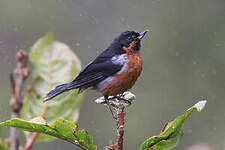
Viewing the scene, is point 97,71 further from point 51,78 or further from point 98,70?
point 51,78

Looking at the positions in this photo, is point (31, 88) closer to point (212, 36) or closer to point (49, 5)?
point (212, 36)

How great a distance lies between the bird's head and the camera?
4.59 metres

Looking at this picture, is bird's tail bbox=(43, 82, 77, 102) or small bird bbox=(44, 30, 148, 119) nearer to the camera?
bird's tail bbox=(43, 82, 77, 102)

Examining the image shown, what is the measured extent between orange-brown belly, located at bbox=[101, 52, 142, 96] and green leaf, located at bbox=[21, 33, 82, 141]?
77 centimetres

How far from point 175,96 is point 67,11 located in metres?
3.43

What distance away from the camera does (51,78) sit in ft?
11.5

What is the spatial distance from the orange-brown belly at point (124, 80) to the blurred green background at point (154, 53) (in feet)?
10.5

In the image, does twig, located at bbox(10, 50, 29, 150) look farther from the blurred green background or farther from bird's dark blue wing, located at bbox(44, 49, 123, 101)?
the blurred green background

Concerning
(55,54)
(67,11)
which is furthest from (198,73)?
(55,54)

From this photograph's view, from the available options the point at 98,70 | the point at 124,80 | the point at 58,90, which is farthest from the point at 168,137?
the point at 98,70

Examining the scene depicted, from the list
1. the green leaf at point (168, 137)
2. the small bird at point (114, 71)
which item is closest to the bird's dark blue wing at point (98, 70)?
the small bird at point (114, 71)

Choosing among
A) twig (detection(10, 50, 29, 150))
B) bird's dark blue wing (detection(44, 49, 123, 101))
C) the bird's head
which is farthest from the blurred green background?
twig (detection(10, 50, 29, 150))

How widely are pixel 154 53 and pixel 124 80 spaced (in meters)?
4.02

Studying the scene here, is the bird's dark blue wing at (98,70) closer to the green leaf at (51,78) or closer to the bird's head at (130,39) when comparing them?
the bird's head at (130,39)
